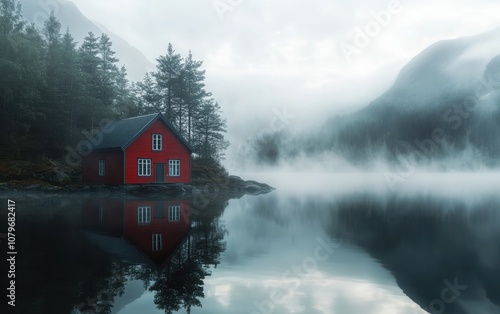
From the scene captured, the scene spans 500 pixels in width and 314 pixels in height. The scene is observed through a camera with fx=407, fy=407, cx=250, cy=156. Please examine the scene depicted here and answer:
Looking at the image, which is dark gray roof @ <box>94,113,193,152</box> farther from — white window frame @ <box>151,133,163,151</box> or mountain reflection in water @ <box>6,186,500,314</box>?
mountain reflection in water @ <box>6,186,500,314</box>

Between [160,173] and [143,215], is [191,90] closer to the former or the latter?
[160,173]

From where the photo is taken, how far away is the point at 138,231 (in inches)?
746

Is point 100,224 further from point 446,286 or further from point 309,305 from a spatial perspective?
point 446,286

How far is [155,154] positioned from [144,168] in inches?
80.4

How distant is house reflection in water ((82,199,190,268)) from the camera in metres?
14.4

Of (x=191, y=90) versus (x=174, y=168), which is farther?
(x=191, y=90)

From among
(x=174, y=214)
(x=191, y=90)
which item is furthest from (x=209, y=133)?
(x=174, y=214)

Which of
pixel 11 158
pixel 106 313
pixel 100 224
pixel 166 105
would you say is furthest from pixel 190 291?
pixel 166 105

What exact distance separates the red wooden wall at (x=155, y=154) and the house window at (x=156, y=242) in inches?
1092

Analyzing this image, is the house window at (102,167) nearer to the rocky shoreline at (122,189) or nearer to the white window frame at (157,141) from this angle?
the rocky shoreline at (122,189)

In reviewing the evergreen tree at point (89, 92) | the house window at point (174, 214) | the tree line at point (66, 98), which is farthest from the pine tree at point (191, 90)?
the house window at point (174, 214)

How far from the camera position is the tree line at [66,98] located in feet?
167

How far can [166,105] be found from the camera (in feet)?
219

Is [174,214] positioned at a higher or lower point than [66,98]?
lower
